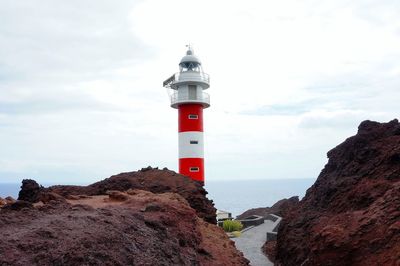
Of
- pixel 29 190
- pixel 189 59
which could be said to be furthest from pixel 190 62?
pixel 29 190

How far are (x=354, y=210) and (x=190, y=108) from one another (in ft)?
53.5

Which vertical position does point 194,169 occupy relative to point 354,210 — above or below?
above

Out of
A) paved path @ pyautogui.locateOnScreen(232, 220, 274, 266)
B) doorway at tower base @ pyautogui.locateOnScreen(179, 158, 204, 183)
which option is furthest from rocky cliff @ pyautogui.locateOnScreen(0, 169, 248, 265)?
doorway at tower base @ pyautogui.locateOnScreen(179, 158, 204, 183)

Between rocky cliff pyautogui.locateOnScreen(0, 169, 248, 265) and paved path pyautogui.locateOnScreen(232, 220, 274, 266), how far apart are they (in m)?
4.05

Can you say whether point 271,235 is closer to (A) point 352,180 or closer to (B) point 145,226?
(A) point 352,180

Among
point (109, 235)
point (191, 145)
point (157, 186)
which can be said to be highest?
point (191, 145)

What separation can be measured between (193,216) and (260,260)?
5409mm

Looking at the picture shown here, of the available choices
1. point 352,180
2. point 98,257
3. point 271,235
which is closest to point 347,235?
point 352,180

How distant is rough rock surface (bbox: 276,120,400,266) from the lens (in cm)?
646

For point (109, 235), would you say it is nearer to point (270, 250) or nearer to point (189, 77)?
point (270, 250)

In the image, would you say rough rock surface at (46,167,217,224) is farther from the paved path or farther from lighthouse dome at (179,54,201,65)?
lighthouse dome at (179,54,201,65)

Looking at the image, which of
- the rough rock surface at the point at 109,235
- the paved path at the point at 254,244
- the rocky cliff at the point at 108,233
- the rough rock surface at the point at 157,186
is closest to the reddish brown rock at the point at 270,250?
the paved path at the point at 254,244

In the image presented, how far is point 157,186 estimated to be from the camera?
439 inches

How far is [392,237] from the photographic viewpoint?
20.1 ft
